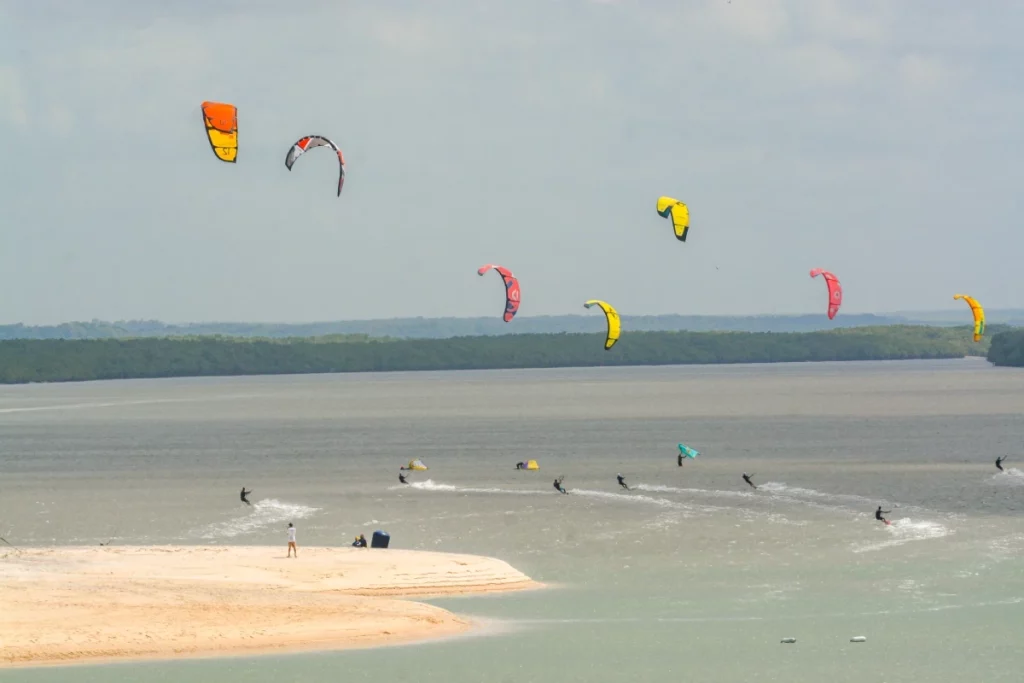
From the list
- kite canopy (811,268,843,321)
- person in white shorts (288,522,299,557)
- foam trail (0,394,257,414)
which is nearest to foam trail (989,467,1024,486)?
kite canopy (811,268,843,321)

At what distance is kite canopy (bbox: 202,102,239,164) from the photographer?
35.4 m

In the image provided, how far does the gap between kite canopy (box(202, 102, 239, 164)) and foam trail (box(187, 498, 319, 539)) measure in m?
10.8

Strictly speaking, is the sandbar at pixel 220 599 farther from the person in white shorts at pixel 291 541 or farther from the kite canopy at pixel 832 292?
the kite canopy at pixel 832 292

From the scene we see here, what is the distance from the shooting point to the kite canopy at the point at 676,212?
5190cm

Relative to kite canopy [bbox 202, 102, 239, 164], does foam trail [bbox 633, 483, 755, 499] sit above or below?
below

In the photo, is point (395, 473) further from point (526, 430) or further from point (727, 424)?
point (727, 424)

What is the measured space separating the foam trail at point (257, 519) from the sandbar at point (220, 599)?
622 centimetres

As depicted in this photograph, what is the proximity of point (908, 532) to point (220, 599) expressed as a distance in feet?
66.0

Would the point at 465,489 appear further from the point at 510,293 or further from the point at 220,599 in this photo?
the point at 220,599

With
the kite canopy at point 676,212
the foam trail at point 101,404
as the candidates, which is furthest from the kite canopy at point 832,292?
the foam trail at point 101,404

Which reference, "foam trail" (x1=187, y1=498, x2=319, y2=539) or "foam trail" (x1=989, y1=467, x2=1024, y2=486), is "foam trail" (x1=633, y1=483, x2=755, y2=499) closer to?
"foam trail" (x1=989, y1=467, x2=1024, y2=486)

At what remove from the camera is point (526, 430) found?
344ft

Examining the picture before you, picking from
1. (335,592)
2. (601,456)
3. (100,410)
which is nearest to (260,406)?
(100,410)

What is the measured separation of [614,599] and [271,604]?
672 centimetres
